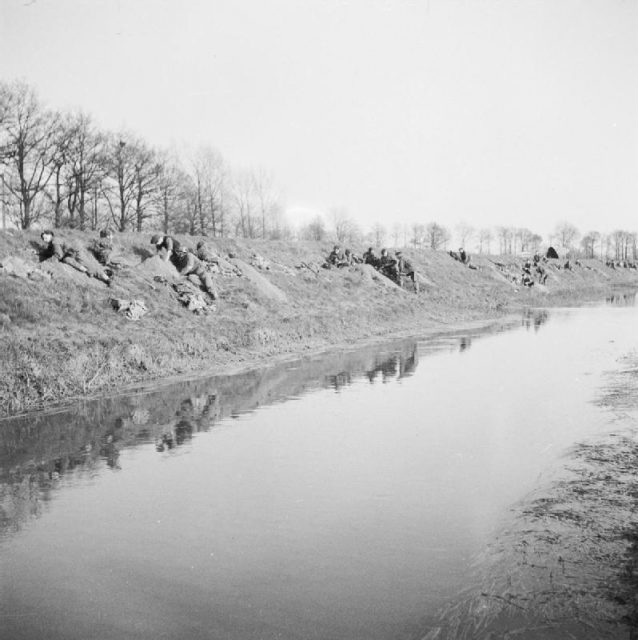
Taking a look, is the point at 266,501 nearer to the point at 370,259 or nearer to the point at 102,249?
the point at 102,249

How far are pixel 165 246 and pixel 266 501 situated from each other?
22796mm

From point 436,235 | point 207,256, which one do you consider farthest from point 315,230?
point 207,256

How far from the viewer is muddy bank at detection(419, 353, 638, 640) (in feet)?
16.1

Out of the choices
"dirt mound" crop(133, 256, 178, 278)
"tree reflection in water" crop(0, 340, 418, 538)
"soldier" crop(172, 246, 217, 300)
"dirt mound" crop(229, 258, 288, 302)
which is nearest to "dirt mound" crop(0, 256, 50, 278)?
"dirt mound" crop(133, 256, 178, 278)

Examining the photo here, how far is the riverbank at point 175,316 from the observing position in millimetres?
14828

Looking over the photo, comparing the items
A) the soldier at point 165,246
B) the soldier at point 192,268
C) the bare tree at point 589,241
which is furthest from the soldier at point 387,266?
the bare tree at point 589,241

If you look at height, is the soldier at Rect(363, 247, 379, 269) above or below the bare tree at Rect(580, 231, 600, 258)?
below

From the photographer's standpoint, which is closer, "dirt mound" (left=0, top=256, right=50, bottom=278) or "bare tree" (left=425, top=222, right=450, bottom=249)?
"dirt mound" (left=0, top=256, right=50, bottom=278)

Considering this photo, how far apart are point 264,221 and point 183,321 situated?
162ft

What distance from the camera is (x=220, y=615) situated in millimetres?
5242

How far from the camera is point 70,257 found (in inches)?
902

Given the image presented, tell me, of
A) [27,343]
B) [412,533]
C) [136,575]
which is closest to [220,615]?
[136,575]

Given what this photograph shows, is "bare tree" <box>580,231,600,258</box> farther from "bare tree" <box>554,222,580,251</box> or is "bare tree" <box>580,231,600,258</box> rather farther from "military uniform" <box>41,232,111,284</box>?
"military uniform" <box>41,232,111,284</box>

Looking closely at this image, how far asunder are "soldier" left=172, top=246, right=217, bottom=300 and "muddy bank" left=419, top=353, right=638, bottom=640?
19717 mm
